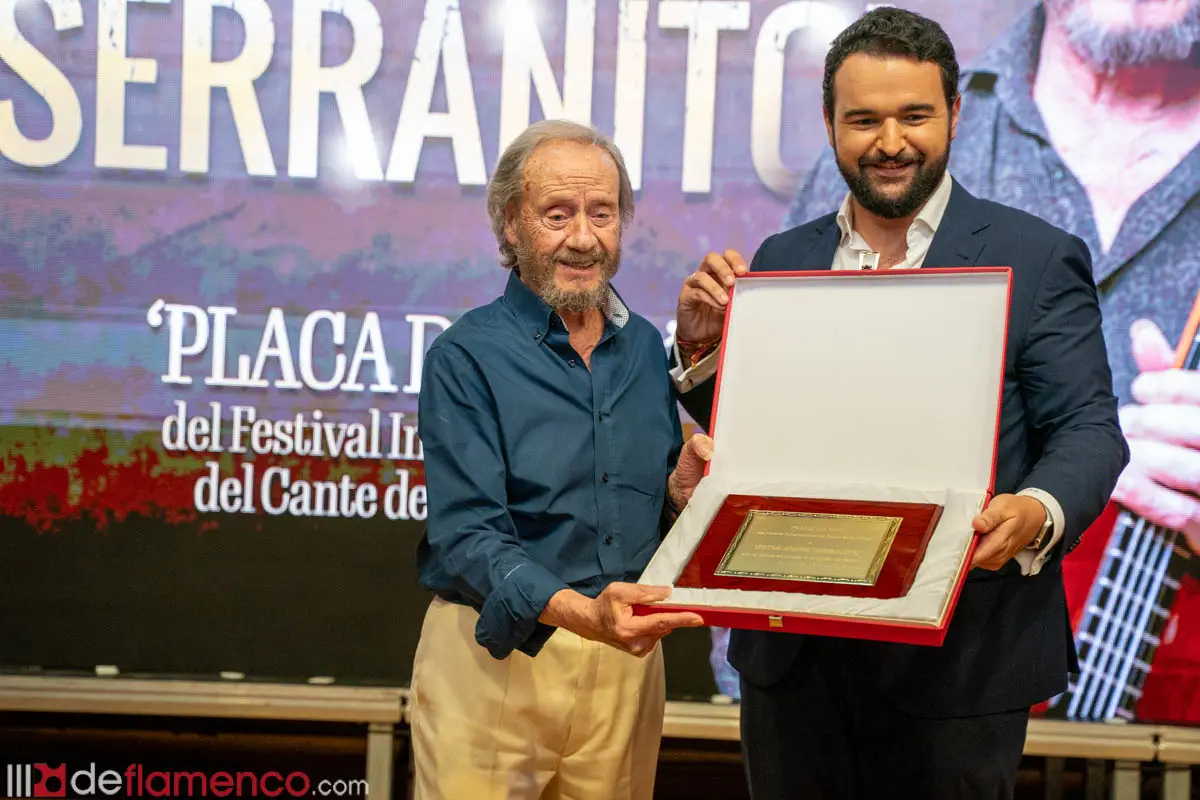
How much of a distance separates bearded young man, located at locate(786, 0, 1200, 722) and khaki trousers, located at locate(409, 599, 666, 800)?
1631mm

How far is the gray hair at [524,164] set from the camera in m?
1.74

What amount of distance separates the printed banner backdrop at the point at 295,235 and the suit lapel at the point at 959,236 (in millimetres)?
1277

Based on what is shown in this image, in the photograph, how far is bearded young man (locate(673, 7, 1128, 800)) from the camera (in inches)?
62.8

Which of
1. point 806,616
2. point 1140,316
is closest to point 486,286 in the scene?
point 1140,316

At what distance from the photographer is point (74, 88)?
300cm

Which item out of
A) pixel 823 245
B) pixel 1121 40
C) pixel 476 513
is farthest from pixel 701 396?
pixel 1121 40

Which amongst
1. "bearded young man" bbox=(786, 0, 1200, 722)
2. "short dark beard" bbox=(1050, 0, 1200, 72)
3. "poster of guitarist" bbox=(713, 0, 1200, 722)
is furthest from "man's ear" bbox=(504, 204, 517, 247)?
"short dark beard" bbox=(1050, 0, 1200, 72)

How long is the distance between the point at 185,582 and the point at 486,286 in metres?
1.08

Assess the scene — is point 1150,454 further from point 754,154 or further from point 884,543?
point 884,543

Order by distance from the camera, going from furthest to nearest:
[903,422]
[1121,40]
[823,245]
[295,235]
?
[295,235] < [1121,40] < [823,245] < [903,422]

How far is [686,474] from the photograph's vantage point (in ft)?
5.74

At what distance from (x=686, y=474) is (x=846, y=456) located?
0.84 feet

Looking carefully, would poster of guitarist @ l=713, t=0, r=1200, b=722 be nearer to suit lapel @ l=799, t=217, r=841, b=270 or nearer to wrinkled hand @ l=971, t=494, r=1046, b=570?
suit lapel @ l=799, t=217, r=841, b=270

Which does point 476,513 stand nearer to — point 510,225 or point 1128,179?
point 510,225
